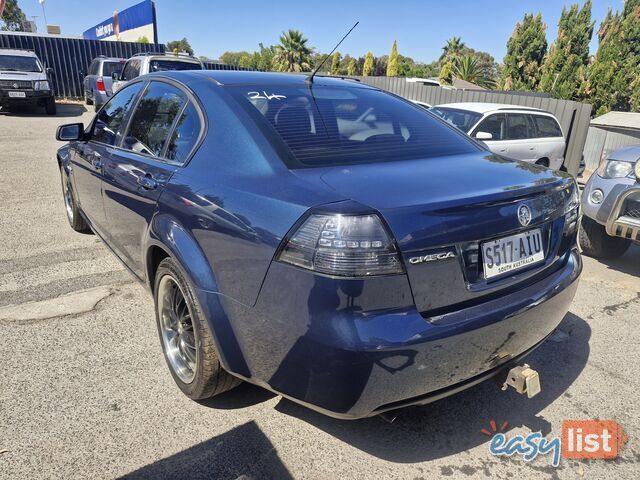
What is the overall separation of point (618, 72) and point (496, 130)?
20.7m

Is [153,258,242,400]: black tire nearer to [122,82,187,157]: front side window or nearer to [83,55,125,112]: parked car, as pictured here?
[122,82,187,157]: front side window

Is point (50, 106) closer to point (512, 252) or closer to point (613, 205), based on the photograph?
point (613, 205)

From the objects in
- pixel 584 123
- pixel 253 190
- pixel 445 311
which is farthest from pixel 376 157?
pixel 584 123

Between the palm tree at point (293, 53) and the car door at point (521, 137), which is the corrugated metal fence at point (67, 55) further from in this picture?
the palm tree at point (293, 53)

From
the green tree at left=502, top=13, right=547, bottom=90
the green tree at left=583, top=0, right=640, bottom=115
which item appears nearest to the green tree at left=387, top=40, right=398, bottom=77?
the green tree at left=502, top=13, right=547, bottom=90

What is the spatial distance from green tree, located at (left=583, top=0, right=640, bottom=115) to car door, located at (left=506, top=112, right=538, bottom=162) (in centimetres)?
1737

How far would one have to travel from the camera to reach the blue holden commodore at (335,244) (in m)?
1.68

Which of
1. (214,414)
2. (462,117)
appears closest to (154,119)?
Answer: (214,414)

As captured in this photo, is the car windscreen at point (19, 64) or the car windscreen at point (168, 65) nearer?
the car windscreen at point (168, 65)

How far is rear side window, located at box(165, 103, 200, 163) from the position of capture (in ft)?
7.91

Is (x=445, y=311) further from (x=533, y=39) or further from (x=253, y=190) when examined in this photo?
(x=533, y=39)

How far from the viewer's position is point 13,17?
62094 mm

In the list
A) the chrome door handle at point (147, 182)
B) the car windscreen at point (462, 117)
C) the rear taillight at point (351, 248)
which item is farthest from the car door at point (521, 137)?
the rear taillight at point (351, 248)

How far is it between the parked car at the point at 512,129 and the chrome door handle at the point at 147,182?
5.78m
